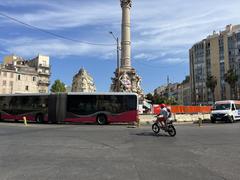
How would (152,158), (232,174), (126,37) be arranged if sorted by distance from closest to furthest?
(232,174) → (152,158) → (126,37)

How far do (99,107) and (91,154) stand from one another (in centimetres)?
1875

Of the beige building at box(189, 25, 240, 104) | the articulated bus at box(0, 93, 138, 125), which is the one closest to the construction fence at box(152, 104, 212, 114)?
the articulated bus at box(0, 93, 138, 125)

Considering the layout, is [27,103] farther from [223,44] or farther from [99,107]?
[223,44]

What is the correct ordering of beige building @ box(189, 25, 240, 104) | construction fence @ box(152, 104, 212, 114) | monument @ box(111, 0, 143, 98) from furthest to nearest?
beige building @ box(189, 25, 240, 104)
monument @ box(111, 0, 143, 98)
construction fence @ box(152, 104, 212, 114)

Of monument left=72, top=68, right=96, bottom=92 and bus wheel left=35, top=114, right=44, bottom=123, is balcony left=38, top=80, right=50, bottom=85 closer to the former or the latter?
monument left=72, top=68, right=96, bottom=92

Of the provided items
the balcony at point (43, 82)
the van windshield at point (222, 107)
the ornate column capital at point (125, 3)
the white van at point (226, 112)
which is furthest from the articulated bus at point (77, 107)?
the balcony at point (43, 82)

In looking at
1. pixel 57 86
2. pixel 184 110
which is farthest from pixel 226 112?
pixel 57 86

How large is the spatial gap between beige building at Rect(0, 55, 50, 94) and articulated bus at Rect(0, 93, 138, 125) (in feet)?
195

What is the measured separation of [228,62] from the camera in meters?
A: 104

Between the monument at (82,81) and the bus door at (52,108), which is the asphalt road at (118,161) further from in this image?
the monument at (82,81)

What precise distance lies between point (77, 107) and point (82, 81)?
8394cm

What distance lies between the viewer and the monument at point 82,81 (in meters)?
112

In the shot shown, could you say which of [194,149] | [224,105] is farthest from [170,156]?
[224,105]

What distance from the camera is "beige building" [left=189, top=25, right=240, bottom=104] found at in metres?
102
